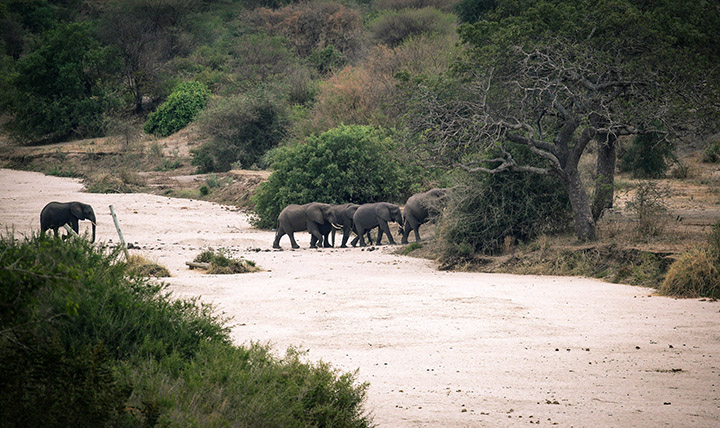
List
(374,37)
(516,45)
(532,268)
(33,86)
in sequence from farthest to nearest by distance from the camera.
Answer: (374,37) → (33,86) → (516,45) → (532,268)

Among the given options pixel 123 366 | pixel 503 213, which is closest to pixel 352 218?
pixel 503 213

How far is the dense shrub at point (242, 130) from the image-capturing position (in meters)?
36.2

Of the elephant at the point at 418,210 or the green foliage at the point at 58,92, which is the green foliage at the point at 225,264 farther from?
the green foliage at the point at 58,92

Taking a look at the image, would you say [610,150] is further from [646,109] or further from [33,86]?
[33,86]

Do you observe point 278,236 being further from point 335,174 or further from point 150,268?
point 150,268

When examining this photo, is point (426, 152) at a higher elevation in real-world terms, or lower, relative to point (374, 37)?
lower

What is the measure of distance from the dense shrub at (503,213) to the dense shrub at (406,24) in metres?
32.1

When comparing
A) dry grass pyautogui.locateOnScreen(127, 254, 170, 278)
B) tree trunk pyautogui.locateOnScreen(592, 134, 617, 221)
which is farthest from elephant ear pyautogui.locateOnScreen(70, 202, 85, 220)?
tree trunk pyautogui.locateOnScreen(592, 134, 617, 221)

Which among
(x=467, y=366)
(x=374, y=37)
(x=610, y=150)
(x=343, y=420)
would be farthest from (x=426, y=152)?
(x=374, y=37)

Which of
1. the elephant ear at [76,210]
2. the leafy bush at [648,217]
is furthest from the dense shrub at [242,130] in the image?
the leafy bush at [648,217]

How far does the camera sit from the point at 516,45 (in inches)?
605

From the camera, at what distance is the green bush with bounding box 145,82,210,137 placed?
4547 centimetres

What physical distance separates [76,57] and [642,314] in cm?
4409

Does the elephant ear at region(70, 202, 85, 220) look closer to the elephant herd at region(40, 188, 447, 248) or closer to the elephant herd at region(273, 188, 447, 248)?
the elephant herd at region(40, 188, 447, 248)
